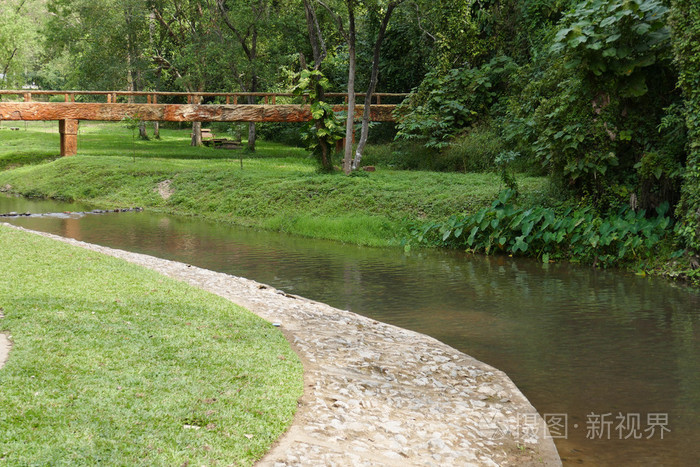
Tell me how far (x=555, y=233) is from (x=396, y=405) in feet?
31.1

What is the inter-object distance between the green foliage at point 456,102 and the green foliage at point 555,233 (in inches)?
345

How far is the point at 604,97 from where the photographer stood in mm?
14688

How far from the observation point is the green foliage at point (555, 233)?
1380 cm

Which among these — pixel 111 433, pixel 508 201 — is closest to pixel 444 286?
pixel 508 201

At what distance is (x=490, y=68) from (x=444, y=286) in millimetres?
15098

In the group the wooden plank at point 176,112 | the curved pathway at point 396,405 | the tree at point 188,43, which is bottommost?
the curved pathway at point 396,405

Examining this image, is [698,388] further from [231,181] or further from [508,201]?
[231,181]

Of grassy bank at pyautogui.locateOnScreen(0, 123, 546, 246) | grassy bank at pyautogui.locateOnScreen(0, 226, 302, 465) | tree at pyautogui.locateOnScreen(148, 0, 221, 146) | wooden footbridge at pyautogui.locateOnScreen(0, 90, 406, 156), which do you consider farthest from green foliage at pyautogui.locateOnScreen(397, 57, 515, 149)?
grassy bank at pyautogui.locateOnScreen(0, 226, 302, 465)

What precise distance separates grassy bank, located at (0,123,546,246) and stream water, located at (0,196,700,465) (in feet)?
4.40

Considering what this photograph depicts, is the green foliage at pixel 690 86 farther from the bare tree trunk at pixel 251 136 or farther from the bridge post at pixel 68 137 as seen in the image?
the bridge post at pixel 68 137

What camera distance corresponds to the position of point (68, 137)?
30672 millimetres

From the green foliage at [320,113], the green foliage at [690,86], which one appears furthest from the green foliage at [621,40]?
the green foliage at [320,113]

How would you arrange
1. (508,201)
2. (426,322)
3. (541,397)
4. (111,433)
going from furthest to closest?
(508,201)
(426,322)
(541,397)
(111,433)

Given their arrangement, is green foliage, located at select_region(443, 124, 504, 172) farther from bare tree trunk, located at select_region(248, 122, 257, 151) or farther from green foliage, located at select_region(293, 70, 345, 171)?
bare tree trunk, located at select_region(248, 122, 257, 151)
